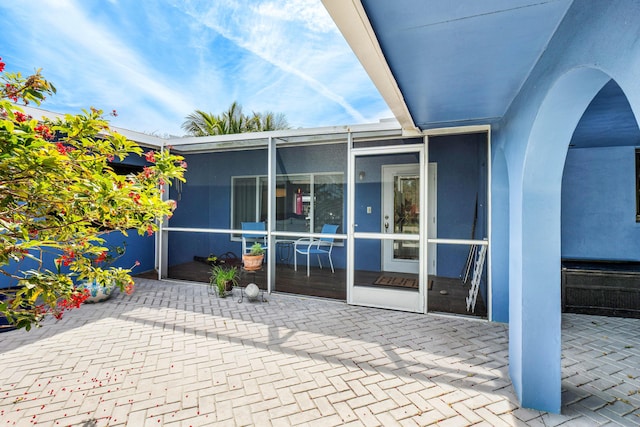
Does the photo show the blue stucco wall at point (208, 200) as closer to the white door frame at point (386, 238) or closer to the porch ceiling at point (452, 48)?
the white door frame at point (386, 238)

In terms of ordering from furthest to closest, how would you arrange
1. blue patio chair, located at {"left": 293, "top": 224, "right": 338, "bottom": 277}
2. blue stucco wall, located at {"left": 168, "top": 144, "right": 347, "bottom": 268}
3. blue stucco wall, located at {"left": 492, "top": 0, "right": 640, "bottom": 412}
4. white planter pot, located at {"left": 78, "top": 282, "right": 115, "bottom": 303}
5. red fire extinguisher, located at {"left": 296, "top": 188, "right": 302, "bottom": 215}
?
blue stucco wall, located at {"left": 168, "top": 144, "right": 347, "bottom": 268} < red fire extinguisher, located at {"left": 296, "top": 188, "right": 302, "bottom": 215} < blue patio chair, located at {"left": 293, "top": 224, "right": 338, "bottom": 277} < white planter pot, located at {"left": 78, "top": 282, "right": 115, "bottom": 303} < blue stucco wall, located at {"left": 492, "top": 0, "right": 640, "bottom": 412}

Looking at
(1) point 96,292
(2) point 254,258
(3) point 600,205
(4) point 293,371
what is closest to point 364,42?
(4) point 293,371

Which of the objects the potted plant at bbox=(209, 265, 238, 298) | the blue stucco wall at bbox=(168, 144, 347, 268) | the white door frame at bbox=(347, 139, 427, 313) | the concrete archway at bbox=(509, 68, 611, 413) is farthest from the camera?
the blue stucco wall at bbox=(168, 144, 347, 268)

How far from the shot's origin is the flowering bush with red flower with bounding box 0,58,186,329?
111 centimetres

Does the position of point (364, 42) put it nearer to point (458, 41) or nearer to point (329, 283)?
point (458, 41)

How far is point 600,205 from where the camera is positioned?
198 inches

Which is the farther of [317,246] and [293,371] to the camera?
[317,246]

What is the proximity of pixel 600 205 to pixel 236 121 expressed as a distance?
16.6 m

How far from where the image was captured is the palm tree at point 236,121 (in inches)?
691

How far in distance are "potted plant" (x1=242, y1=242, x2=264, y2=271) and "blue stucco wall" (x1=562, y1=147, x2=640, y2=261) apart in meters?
5.18

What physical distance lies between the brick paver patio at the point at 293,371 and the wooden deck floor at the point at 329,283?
53 cm

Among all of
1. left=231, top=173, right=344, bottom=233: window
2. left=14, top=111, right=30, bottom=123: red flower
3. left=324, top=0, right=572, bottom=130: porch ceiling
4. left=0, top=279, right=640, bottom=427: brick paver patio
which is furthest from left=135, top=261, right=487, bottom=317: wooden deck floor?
left=14, top=111, right=30, bottom=123: red flower

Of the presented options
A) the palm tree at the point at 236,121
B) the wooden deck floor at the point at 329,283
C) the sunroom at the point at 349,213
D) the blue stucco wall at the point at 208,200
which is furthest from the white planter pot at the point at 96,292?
the palm tree at the point at 236,121

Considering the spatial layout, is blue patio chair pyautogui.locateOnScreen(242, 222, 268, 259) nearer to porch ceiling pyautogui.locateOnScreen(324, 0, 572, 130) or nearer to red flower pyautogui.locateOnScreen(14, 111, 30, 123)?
porch ceiling pyautogui.locateOnScreen(324, 0, 572, 130)
